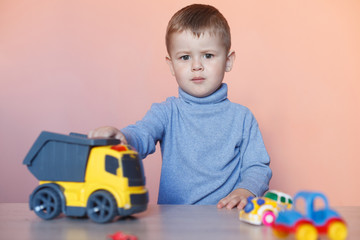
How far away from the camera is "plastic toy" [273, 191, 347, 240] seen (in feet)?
2.11

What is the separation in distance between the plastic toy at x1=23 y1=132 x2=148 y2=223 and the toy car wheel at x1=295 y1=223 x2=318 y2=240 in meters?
0.32

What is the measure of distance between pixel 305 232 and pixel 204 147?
812mm

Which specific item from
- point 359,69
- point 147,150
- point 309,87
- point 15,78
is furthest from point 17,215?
point 359,69

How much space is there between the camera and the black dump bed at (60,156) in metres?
0.84

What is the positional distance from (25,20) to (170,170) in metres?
1.20

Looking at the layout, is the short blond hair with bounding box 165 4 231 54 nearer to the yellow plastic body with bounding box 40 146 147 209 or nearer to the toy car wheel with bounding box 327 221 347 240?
the yellow plastic body with bounding box 40 146 147 209

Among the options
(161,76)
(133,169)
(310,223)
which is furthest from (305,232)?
(161,76)

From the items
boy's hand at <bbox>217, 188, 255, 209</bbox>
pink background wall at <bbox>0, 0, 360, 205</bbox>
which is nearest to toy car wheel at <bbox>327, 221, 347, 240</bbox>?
boy's hand at <bbox>217, 188, 255, 209</bbox>

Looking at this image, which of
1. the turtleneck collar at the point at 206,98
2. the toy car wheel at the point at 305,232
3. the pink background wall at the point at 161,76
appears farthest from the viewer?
the pink background wall at the point at 161,76

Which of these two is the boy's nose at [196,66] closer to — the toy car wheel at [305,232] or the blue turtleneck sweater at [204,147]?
the blue turtleneck sweater at [204,147]

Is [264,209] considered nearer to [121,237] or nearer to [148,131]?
[121,237]

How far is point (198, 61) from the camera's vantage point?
1404 mm

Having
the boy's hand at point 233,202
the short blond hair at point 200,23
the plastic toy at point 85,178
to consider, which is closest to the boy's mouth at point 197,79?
the short blond hair at point 200,23

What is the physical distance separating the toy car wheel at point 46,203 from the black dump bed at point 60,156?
0.03m
